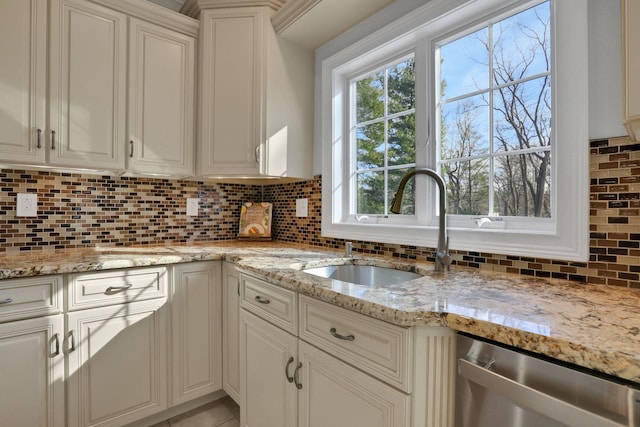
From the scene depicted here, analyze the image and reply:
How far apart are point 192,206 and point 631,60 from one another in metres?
2.40

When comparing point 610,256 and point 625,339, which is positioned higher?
point 610,256

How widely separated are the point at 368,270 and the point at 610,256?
0.91 metres

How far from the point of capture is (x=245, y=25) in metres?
2.12

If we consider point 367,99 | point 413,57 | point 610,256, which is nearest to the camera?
point 610,256

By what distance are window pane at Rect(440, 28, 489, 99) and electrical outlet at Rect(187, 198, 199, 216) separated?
1.81m

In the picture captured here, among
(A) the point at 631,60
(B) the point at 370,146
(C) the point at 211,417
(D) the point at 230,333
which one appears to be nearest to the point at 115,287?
(D) the point at 230,333

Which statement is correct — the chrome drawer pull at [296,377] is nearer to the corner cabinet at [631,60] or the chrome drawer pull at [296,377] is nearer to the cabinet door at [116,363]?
the cabinet door at [116,363]

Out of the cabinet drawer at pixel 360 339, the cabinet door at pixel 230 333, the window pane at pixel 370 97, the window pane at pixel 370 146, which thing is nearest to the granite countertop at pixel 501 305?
the cabinet drawer at pixel 360 339

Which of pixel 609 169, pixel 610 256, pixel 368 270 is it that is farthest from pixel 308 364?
pixel 609 169

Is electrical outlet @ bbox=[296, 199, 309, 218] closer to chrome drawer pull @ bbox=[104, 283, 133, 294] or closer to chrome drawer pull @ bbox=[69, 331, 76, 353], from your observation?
chrome drawer pull @ bbox=[104, 283, 133, 294]

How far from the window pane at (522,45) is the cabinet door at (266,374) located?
142cm

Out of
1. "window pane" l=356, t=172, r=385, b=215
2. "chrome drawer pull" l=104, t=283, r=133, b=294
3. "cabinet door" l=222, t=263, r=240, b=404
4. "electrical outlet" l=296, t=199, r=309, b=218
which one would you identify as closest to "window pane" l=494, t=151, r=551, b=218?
"window pane" l=356, t=172, r=385, b=215

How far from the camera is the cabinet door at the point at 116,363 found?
1.53 metres

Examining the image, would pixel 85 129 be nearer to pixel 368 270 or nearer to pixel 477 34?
pixel 368 270
